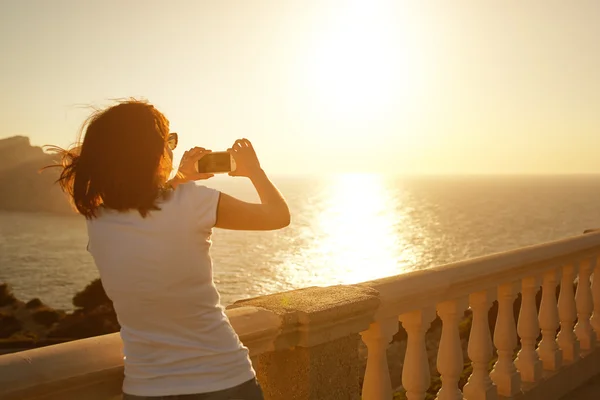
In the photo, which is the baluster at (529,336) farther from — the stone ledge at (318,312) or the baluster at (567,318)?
the stone ledge at (318,312)

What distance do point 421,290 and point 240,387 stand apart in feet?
5.42

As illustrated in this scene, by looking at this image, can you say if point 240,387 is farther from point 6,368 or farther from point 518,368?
point 518,368

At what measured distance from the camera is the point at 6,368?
1.82m

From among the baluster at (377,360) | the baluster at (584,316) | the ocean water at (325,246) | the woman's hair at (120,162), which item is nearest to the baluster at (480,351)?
the baluster at (377,360)

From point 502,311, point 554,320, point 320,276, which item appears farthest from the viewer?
point 320,276

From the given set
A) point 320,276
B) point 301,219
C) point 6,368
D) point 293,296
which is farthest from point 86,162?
point 301,219

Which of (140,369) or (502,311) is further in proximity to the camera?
(502,311)

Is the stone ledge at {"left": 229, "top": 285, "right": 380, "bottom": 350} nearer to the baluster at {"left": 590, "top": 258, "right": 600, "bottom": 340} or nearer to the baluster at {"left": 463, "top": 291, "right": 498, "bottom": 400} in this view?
the baluster at {"left": 463, "top": 291, "right": 498, "bottom": 400}

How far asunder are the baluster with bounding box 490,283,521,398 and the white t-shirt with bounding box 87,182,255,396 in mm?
2866

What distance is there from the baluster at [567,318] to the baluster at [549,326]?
0.70ft

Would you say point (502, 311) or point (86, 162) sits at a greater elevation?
point (86, 162)

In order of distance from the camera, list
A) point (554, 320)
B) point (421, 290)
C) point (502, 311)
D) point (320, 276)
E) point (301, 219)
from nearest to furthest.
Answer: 1. point (421, 290)
2. point (502, 311)
3. point (554, 320)
4. point (320, 276)
5. point (301, 219)

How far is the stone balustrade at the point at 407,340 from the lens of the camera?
80.7 inches

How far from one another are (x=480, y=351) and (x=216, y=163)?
8.32ft
